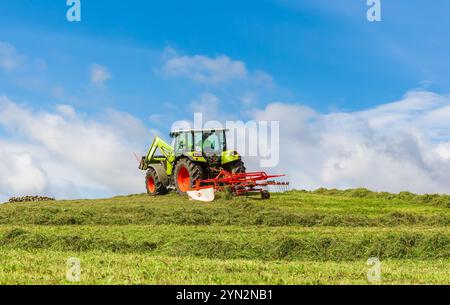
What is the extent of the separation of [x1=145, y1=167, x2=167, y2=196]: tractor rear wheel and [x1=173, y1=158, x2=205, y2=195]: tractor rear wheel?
1.62 m

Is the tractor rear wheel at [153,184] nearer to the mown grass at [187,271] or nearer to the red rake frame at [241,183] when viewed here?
the red rake frame at [241,183]

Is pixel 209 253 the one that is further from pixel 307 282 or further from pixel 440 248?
pixel 440 248

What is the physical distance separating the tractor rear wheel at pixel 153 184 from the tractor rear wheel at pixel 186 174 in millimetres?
1619

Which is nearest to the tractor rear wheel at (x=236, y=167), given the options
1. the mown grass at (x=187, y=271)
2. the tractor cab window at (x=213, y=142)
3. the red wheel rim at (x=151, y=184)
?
the tractor cab window at (x=213, y=142)

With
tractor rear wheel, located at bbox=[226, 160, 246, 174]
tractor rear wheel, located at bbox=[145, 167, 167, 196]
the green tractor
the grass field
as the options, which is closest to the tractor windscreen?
the green tractor

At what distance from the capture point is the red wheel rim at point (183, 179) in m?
25.6

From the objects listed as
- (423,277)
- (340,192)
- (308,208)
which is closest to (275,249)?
(423,277)

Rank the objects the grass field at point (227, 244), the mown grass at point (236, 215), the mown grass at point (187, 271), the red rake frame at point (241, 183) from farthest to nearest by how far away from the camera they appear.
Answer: the red rake frame at point (241, 183) < the mown grass at point (236, 215) < the grass field at point (227, 244) < the mown grass at point (187, 271)

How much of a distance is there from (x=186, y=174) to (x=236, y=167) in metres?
2.29

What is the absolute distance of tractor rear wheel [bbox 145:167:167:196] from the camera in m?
27.5

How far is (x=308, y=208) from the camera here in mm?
20469

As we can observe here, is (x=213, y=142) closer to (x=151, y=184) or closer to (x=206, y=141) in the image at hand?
(x=206, y=141)

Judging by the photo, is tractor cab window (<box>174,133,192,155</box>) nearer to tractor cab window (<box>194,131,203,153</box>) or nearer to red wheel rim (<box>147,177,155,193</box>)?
tractor cab window (<box>194,131,203,153</box>)

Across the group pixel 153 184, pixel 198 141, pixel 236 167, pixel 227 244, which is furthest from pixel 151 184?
pixel 227 244
